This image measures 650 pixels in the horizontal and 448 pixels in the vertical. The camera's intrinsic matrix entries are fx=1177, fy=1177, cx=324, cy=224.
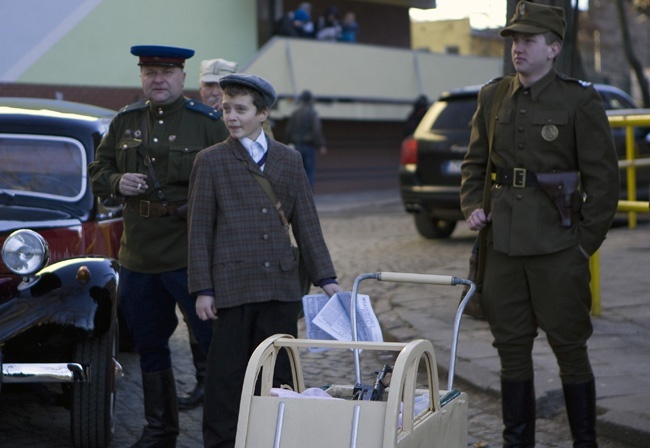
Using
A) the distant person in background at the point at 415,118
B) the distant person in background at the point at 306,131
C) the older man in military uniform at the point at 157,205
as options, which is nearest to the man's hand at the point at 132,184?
the older man in military uniform at the point at 157,205

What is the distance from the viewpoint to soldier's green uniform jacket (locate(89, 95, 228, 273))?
212 inches

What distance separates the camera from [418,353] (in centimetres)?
370

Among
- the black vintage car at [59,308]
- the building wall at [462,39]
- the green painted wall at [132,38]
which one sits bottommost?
the black vintage car at [59,308]

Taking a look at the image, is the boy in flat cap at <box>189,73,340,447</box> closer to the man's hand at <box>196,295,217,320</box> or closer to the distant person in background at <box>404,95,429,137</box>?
the man's hand at <box>196,295,217,320</box>

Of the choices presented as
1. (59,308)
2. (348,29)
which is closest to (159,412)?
(59,308)

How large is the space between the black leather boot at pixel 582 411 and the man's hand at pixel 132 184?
207 centimetres

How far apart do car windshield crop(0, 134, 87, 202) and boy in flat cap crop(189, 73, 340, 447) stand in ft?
7.06

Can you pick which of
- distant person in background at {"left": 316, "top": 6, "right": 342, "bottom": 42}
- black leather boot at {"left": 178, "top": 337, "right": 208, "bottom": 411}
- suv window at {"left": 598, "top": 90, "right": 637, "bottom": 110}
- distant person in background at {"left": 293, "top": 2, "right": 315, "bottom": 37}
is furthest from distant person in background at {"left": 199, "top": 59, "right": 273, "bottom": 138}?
distant person in background at {"left": 316, "top": 6, "right": 342, "bottom": 42}

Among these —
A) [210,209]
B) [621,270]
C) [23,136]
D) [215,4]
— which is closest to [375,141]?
[215,4]

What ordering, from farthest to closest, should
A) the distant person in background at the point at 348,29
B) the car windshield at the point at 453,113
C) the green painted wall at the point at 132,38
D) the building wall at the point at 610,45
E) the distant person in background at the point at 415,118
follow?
the building wall at the point at 610,45, the distant person in background at the point at 348,29, the green painted wall at the point at 132,38, the distant person in background at the point at 415,118, the car windshield at the point at 453,113

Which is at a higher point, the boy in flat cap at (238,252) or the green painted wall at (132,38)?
the green painted wall at (132,38)

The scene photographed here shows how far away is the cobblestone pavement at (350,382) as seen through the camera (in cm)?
588

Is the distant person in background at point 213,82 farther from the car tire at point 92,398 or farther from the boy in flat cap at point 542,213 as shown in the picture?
the boy in flat cap at point 542,213

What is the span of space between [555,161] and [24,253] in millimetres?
2488
